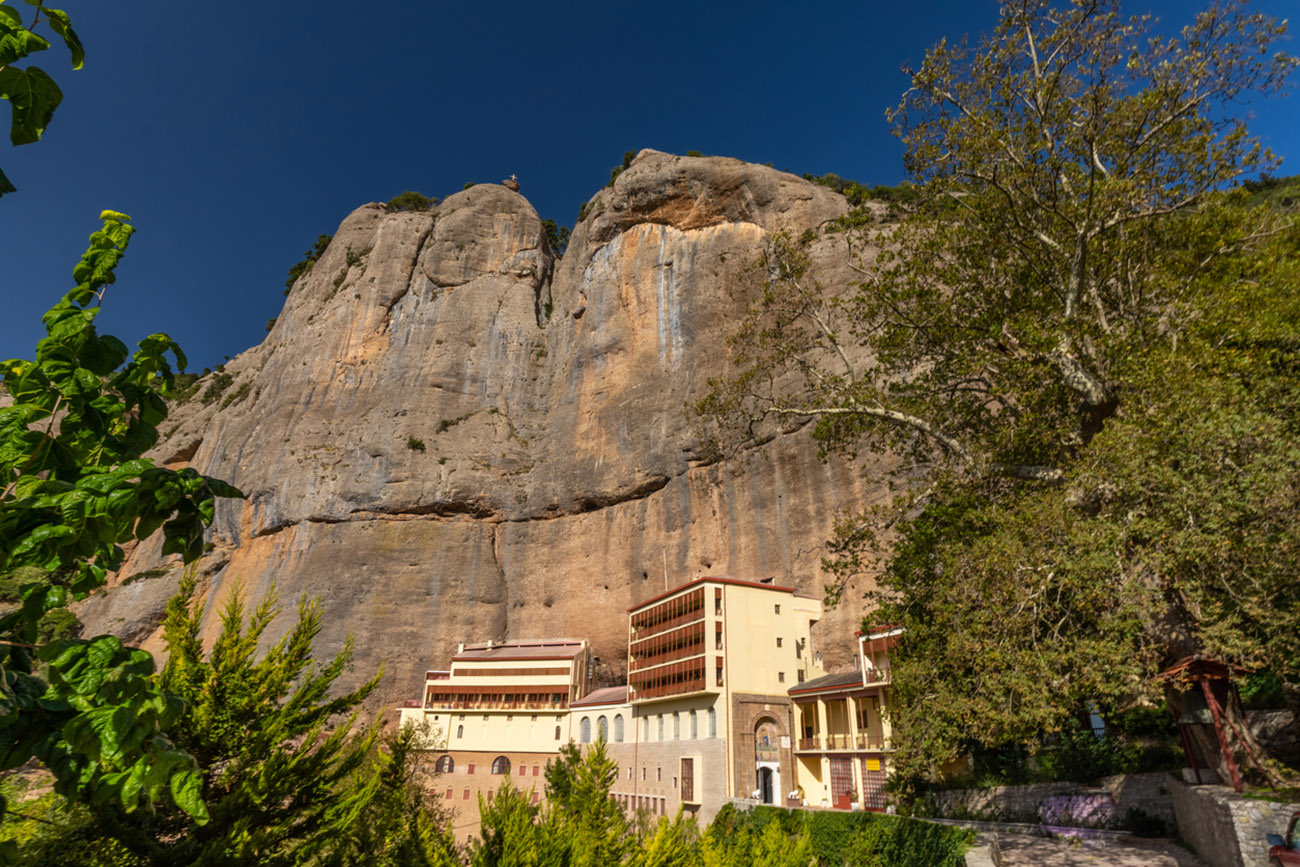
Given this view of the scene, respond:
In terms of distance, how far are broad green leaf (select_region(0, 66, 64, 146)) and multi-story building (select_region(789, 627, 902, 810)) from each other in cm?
2648

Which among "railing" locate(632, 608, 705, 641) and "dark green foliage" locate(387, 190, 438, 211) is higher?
"dark green foliage" locate(387, 190, 438, 211)

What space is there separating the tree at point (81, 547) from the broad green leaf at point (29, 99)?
93cm

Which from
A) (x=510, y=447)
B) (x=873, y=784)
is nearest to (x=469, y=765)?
(x=510, y=447)

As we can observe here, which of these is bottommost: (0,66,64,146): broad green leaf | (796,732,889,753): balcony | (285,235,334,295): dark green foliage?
(796,732,889,753): balcony

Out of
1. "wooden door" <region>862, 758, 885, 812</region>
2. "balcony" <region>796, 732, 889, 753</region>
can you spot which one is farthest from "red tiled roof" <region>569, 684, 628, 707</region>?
"wooden door" <region>862, 758, 885, 812</region>

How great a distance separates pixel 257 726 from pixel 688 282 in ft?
160

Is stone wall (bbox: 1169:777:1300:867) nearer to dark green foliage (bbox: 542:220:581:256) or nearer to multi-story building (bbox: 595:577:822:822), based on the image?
multi-story building (bbox: 595:577:822:822)

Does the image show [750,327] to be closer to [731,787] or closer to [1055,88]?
[1055,88]

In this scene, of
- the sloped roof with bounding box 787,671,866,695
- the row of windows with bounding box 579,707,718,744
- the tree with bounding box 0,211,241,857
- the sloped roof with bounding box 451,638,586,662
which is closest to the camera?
the tree with bounding box 0,211,241,857

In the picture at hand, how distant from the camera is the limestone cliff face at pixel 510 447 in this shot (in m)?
44.1

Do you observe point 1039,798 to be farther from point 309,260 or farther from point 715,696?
point 309,260

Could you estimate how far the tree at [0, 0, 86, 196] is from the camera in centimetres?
317

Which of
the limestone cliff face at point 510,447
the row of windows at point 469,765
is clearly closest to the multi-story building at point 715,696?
the limestone cliff face at point 510,447

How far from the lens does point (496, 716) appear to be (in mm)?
42469
